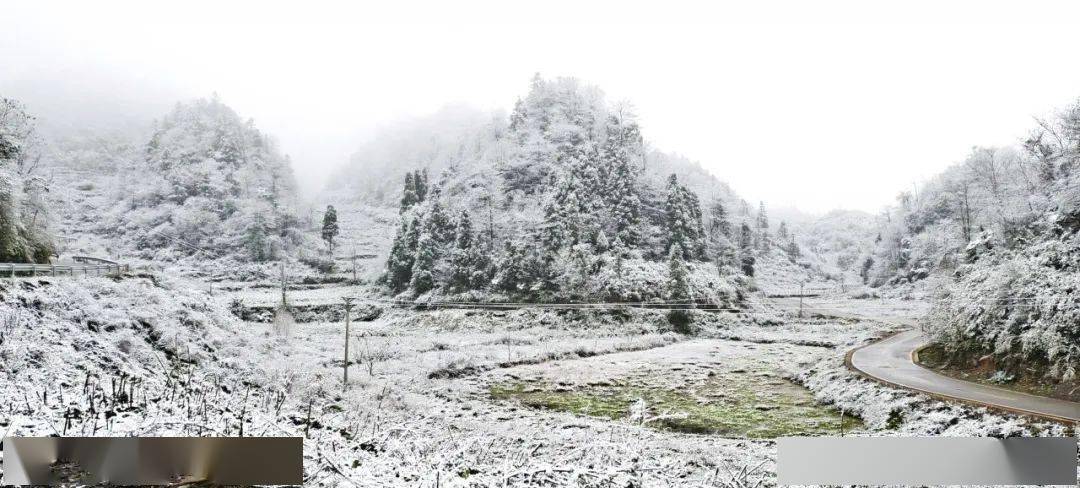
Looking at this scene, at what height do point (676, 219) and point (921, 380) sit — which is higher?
point (676, 219)

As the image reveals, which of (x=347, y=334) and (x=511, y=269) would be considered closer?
(x=347, y=334)

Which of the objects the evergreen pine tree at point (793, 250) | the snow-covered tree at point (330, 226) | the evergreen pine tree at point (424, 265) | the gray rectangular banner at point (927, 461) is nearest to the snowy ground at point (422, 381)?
the gray rectangular banner at point (927, 461)

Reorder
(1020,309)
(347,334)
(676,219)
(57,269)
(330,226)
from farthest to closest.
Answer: (676,219)
(330,226)
(347,334)
(57,269)
(1020,309)

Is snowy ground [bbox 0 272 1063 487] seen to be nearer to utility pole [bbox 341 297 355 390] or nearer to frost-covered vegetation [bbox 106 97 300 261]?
utility pole [bbox 341 297 355 390]

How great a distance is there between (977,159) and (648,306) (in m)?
3.68

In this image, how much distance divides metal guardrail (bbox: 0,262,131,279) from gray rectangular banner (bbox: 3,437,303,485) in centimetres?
159

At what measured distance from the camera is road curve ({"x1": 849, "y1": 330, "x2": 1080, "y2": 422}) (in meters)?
4.59

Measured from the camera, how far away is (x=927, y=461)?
4.82 meters

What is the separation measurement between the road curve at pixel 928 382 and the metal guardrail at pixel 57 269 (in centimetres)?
701

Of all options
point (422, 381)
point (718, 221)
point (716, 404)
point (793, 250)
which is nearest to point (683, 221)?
point (718, 221)

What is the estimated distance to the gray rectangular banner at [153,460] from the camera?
3.98m

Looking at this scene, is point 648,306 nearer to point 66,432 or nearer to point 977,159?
point 977,159

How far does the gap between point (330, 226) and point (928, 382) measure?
589 centimetres

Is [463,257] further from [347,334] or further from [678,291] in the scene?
[678,291]
